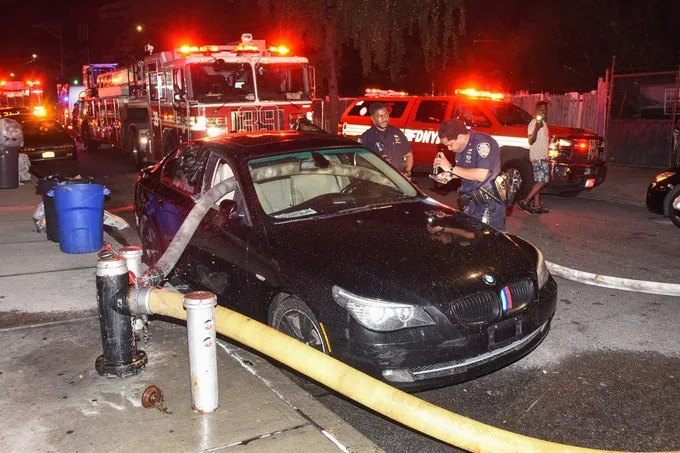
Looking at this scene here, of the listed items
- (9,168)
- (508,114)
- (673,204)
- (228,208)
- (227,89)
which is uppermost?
(227,89)

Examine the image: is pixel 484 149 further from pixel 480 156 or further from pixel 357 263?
pixel 357 263

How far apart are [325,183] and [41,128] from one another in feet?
54.7

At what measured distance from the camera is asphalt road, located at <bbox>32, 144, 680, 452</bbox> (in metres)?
3.82

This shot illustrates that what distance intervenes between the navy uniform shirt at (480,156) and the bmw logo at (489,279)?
2011 mm

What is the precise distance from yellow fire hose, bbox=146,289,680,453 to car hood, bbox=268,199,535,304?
0.64m

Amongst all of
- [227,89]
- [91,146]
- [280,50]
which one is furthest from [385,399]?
[91,146]

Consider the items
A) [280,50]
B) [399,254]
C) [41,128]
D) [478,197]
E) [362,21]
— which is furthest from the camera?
[41,128]

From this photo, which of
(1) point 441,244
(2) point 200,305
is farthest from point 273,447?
(1) point 441,244

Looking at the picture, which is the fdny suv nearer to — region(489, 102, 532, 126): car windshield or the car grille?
region(489, 102, 532, 126): car windshield

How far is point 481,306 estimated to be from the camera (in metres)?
3.94

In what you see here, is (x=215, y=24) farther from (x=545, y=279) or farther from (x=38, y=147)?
(x=545, y=279)

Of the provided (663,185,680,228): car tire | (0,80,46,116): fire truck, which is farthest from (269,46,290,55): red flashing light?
(0,80,46,116): fire truck

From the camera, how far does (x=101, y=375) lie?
4.25 metres

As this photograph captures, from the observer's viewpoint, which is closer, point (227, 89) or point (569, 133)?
point (569, 133)
